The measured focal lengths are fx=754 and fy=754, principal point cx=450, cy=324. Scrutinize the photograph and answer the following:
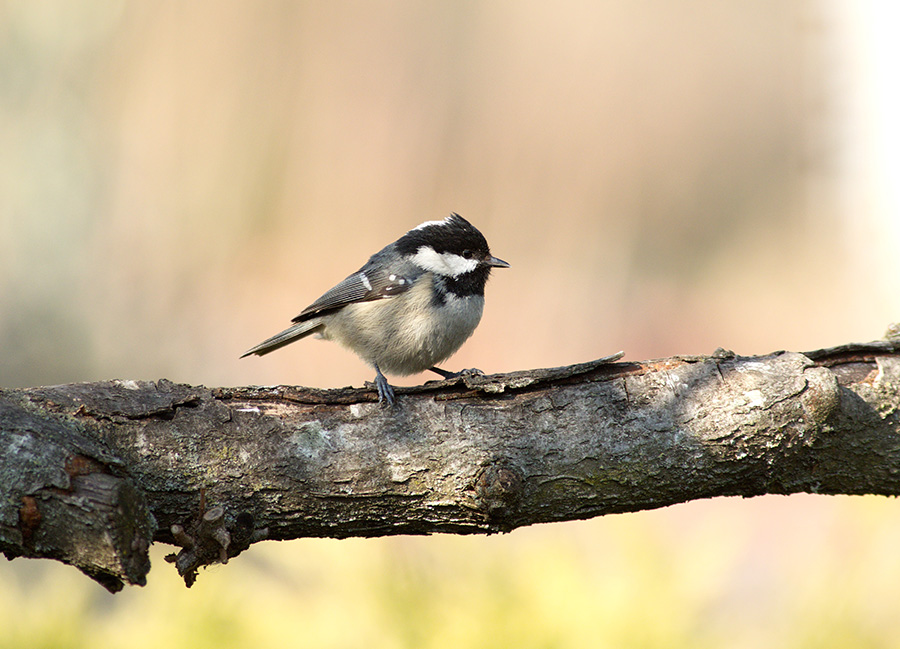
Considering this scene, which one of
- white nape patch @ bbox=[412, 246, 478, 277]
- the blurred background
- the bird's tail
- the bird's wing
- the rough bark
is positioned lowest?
the rough bark

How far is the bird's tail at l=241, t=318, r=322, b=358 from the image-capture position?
4.02 meters

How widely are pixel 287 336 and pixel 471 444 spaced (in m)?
2.02

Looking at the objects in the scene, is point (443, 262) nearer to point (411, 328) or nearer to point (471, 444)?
point (411, 328)

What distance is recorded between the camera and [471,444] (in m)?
2.27

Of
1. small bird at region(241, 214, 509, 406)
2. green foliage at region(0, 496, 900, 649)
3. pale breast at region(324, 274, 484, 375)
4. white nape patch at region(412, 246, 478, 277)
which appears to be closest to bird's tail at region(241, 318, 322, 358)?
small bird at region(241, 214, 509, 406)

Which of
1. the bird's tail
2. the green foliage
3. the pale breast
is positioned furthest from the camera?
the bird's tail

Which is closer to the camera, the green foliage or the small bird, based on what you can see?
the green foliage

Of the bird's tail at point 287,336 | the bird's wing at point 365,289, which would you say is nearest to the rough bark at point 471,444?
the bird's wing at point 365,289

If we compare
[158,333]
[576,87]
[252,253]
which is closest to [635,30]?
[576,87]

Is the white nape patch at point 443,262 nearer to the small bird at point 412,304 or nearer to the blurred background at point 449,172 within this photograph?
the small bird at point 412,304

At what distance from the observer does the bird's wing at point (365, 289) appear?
12.6 feet

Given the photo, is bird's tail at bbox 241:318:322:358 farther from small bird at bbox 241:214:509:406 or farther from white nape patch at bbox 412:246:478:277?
white nape patch at bbox 412:246:478:277

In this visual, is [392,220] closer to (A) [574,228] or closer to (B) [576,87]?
(A) [574,228]

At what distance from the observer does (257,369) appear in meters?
7.66
